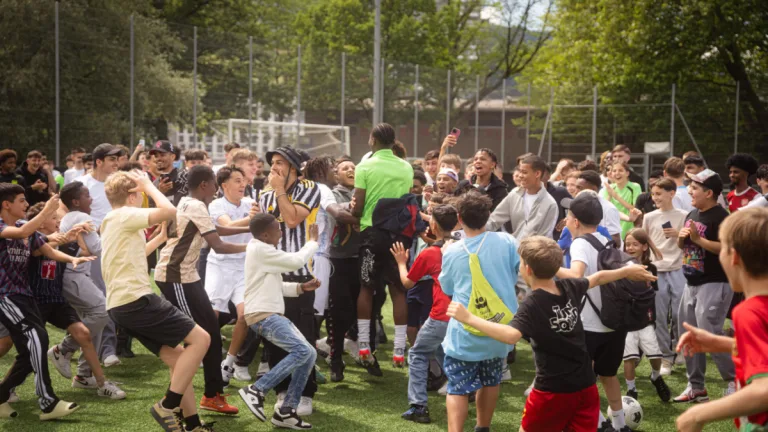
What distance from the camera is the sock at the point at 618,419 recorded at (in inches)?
221

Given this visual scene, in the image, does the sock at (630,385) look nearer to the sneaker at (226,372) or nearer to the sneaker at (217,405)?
the sneaker at (217,405)

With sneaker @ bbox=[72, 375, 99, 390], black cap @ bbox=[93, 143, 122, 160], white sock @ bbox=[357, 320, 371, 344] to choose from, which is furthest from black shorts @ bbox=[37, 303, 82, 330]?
black cap @ bbox=[93, 143, 122, 160]

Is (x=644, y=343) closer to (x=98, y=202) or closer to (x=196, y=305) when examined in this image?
(x=196, y=305)

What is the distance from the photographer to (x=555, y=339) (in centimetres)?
434

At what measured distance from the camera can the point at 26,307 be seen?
5996 millimetres

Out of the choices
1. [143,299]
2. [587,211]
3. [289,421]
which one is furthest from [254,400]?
[587,211]

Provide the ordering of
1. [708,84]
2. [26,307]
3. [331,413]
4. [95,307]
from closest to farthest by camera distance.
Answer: [26,307], [331,413], [95,307], [708,84]

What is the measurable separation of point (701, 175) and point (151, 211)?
14.7ft

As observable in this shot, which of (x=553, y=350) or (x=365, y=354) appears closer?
(x=553, y=350)

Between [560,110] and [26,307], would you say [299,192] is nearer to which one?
[26,307]

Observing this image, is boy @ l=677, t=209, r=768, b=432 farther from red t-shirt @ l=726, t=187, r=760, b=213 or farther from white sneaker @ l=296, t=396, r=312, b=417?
red t-shirt @ l=726, t=187, r=760, b=213

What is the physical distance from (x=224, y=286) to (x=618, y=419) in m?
3.58

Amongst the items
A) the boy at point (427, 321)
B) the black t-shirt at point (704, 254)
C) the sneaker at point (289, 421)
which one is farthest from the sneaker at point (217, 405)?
the black t-shirt at point (704, 254)

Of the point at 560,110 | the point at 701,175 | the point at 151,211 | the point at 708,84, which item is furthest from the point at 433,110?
the point at 151,211
